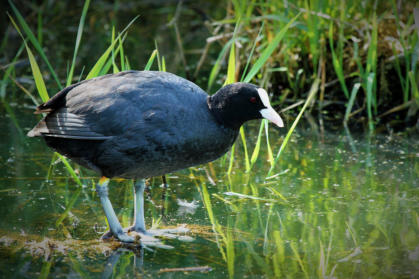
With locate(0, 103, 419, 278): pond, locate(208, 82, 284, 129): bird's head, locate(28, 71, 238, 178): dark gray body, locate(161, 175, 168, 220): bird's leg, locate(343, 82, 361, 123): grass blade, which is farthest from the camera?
locate(343, 82, 361, 123): grass blade

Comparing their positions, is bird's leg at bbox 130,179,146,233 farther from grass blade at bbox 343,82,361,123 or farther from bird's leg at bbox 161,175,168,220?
grass blade at bbox 343,82,361,123

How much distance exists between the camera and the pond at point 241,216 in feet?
8.21

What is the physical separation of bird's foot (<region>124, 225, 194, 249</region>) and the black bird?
1.2 inches

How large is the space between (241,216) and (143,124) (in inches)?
29.5

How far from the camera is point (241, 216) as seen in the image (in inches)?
123

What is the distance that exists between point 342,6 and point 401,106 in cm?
91

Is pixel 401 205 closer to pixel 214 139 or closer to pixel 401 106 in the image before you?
pixel 214 139

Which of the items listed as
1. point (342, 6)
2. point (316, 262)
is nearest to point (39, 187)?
point (316, 262)

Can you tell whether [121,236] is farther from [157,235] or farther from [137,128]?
[137,128]

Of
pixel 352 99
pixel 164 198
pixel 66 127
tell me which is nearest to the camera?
pixel 66 127

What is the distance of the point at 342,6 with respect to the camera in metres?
4.80

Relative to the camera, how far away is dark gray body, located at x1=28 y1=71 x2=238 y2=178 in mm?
2752

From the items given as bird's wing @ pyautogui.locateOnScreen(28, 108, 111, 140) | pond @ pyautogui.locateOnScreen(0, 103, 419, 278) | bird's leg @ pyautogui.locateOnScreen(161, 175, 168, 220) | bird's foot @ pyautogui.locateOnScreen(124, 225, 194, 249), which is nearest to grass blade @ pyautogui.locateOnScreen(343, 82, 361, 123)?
pond @ pyautogui.locateOnScreen(0, 103, 419, 278)

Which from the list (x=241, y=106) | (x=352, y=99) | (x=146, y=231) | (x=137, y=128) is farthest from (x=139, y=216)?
(x=352, y=99)
